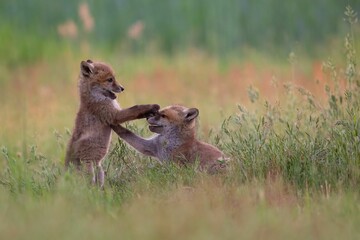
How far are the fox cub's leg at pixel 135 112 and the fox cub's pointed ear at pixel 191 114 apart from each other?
0.39 meters

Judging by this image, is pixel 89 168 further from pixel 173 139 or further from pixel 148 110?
pixel 173 139

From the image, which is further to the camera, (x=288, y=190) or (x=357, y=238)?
(x=288, y=190)

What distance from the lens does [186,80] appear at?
16.3m

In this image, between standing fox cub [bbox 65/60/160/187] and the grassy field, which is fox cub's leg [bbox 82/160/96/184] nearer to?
standing fox cub [bbox 65/60/160/187]

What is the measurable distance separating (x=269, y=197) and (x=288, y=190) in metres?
0.29

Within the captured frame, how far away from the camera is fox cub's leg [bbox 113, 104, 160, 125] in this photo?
885cm

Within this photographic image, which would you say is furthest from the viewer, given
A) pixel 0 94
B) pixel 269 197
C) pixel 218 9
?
pixel 218 9

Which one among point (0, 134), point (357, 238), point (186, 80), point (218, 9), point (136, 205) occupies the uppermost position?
point (218, 9)

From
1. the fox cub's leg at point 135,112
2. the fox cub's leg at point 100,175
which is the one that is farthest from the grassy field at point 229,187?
the fox cub's leg at point 135,112

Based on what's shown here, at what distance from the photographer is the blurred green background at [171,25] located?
17.2 m

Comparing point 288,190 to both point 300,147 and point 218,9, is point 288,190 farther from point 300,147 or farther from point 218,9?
point 218,9

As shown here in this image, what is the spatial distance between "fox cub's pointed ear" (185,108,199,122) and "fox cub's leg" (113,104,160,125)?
387 mm

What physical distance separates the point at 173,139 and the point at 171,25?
29.1 feet

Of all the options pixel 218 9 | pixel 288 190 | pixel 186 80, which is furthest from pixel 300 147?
pixel 218 9
